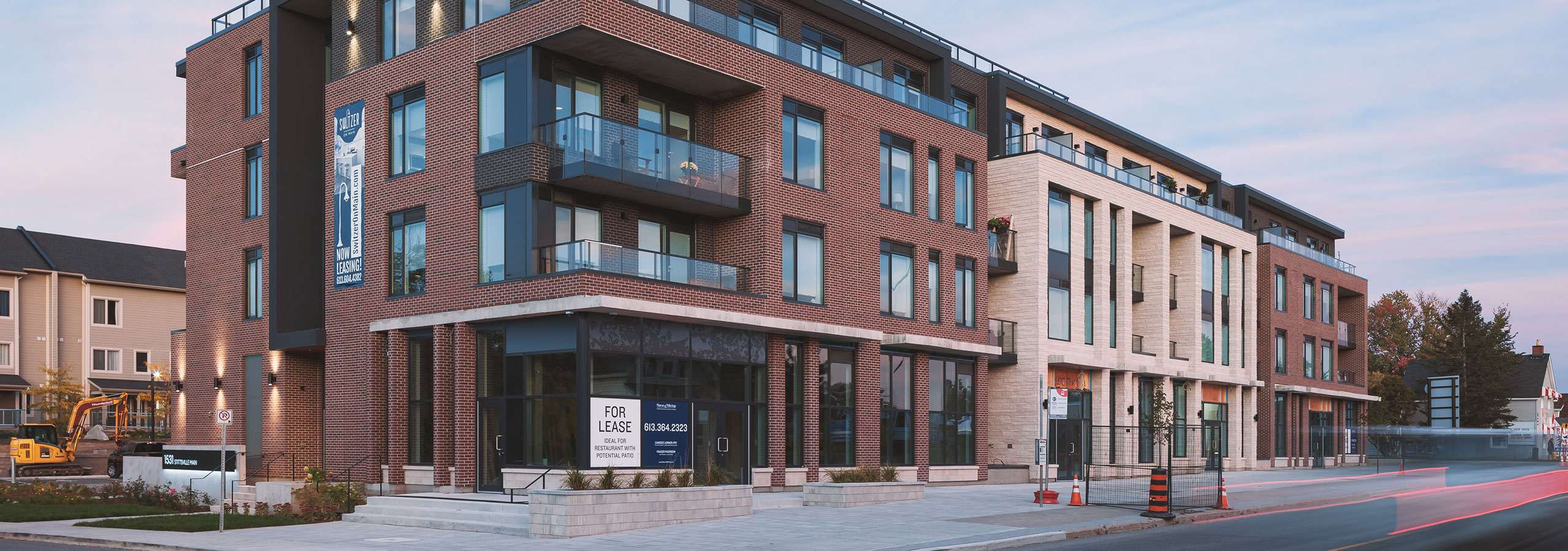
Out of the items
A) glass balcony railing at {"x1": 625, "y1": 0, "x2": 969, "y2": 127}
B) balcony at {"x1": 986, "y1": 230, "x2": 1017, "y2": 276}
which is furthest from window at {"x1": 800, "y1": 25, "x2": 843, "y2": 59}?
balcony at {"x1": 986, "y1": 230, "x2": 1017, "y2": 276}

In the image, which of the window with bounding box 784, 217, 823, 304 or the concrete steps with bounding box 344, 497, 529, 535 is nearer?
the concrete steps with bounding box 344, 497, 529, 535

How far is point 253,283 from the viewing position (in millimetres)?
35688

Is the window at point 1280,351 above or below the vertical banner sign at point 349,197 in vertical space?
below

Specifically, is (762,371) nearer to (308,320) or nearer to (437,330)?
(437,330)

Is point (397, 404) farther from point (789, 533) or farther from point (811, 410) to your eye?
point (789, 533)

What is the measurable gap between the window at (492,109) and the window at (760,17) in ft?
24.2

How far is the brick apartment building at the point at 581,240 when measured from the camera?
2698 centimetres

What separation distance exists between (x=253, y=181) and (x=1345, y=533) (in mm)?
30063

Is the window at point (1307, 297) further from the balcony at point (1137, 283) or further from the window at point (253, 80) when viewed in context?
the window at point (253, 80)

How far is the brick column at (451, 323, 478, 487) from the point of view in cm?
2788

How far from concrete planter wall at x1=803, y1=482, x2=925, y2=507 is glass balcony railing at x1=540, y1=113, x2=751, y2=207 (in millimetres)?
7476

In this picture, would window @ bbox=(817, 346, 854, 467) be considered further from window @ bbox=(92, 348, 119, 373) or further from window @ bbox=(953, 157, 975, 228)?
window @ bbox=(92, 348, 119, 373)

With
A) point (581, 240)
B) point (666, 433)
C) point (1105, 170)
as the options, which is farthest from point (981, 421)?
point (581, 240)

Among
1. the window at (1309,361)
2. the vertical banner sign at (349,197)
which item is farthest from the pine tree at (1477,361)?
the vertical banner sign at (349,197)
